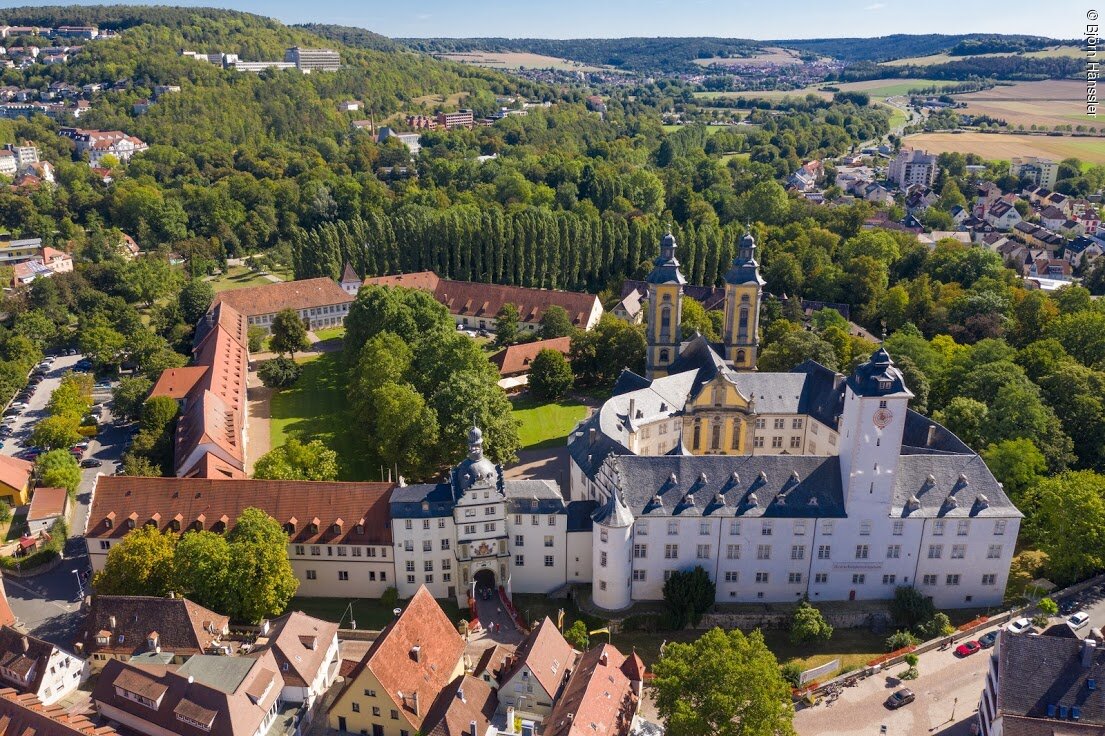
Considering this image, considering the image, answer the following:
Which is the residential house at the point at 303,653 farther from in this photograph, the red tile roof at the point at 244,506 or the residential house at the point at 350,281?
the residential house at the point at 350,281

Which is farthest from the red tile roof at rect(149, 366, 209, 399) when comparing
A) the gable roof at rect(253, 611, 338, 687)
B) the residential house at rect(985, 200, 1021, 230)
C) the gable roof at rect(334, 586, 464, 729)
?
the residential house at rect(985, 200, 1021, 230)

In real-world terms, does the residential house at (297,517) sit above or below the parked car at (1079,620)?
above

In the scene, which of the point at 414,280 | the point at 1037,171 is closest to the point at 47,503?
the point at 414,280

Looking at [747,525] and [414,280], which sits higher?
[414,280]

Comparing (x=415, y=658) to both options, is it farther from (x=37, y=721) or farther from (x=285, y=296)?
(x=285, y=296)

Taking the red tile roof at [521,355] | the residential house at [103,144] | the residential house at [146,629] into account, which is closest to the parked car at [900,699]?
the residential house at [146,629]
